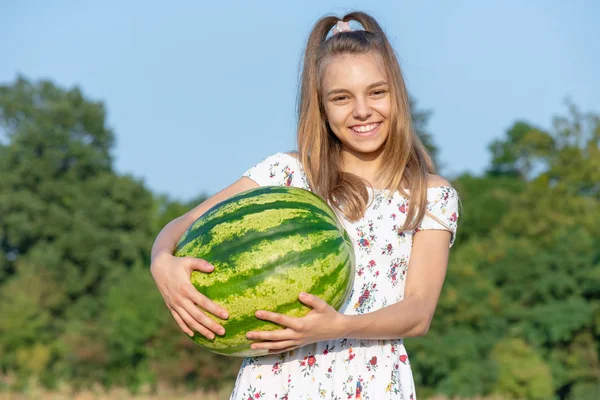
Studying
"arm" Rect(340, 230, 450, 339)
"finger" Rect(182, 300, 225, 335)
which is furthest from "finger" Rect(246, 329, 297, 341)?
"arm" Rect(340, 230, 450, 339)

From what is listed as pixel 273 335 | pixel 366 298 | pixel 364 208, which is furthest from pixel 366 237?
pixel 273 335

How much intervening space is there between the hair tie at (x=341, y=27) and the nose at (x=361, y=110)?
0.46m

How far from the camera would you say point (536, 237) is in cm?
3450

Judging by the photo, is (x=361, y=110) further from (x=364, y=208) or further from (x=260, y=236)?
(x=260, y=236)

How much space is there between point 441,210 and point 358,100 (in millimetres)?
683

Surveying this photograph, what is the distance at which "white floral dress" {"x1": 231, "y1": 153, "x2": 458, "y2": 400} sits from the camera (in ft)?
11.8

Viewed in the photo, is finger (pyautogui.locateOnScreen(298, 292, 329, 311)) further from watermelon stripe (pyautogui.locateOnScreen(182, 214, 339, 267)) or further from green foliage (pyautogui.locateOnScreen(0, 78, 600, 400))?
green foliage (pyautogui.locateOnScreen(0, 78, 600, 400))

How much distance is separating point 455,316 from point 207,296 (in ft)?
70.3

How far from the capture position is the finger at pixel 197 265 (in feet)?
10.1

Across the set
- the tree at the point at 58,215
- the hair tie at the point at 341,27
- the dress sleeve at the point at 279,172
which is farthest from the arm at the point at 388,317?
the tree at the point at 58,215

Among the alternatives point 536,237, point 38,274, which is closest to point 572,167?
point 536,237

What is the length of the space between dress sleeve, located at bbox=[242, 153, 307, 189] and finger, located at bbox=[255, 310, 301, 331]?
110 centimetres

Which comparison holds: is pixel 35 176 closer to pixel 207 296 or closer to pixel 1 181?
pixel 1 181

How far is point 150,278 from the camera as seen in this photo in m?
28.9
